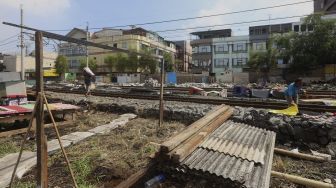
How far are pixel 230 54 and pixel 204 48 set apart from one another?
6154 millimetres

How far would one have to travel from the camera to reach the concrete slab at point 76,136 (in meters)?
8.20

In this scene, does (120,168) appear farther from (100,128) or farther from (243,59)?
(243,59)

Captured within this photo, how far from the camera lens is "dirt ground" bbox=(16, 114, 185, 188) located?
225 inches

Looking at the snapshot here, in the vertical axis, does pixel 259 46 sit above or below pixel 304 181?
above

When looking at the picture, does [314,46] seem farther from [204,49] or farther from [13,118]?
[13,118]

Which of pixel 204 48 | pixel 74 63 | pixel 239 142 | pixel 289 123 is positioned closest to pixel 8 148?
pixel 239 142

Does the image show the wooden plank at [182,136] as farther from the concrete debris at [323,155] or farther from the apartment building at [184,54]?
the apartment building at [184,54]

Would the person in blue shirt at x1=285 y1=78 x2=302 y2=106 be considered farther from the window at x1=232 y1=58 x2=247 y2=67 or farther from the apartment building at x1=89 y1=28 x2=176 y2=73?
the window at x1=232 y1=58 x2=247 y2=67

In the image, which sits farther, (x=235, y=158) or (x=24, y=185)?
(x=235, y=158)

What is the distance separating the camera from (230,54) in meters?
71.3

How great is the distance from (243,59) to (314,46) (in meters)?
20.8

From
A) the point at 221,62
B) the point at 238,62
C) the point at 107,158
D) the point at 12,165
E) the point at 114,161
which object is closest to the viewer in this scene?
the point at 12,165

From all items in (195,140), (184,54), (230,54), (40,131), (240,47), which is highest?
(184,54)

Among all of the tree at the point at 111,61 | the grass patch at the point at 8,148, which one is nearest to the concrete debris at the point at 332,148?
the grass patch at the point at 8,148
